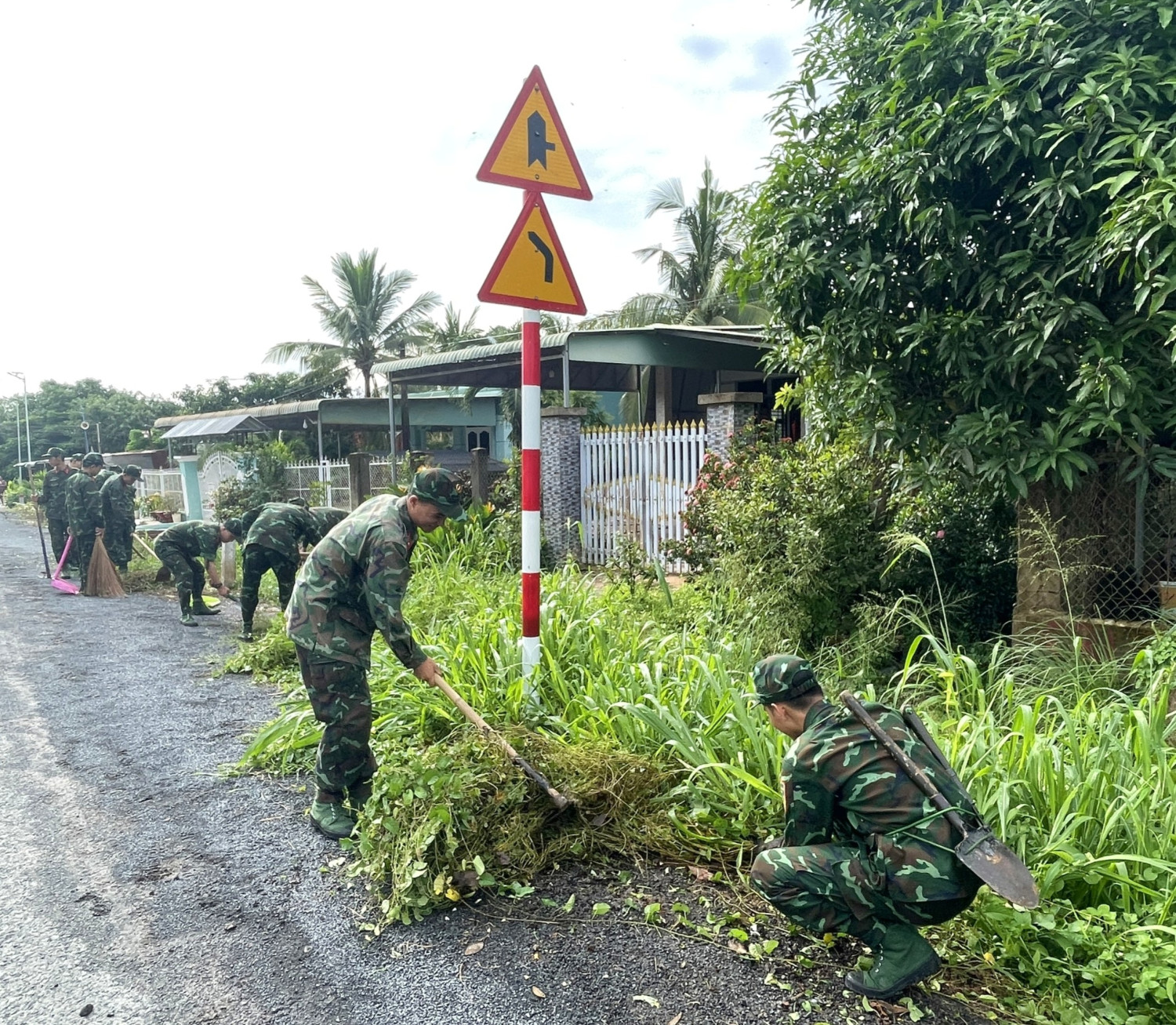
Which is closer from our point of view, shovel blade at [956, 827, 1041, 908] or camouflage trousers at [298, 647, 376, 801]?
shovel blade at [956, 827, 1041, 908]

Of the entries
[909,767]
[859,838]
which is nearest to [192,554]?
[859,838]

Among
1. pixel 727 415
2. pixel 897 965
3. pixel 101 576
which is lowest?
pixel 897 965

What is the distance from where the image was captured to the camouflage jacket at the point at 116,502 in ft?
33.3

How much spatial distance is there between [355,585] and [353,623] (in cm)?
16

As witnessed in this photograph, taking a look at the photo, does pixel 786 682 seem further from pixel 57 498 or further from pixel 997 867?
pixel 57 498

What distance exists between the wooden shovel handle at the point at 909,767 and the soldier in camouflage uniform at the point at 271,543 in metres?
5.67

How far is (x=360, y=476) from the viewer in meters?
12.8

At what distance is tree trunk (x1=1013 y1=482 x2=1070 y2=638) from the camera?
14.8ft

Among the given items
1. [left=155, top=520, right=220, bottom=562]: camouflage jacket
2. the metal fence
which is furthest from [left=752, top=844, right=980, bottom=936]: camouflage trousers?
[left=155, top=520, right=220, bottom=562]: camouflage jacket

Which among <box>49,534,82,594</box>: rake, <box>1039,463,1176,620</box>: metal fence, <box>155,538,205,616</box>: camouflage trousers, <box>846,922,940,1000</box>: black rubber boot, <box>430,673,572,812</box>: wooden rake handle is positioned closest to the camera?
<box>846,922,940,1000</box>: black rubber boot

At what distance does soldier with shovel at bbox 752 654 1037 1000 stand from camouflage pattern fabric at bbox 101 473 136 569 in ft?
33.2

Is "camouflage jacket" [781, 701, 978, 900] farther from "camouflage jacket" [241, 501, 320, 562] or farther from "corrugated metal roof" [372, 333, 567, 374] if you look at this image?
"corrugated metal roof" [372, 333, 567, 374]

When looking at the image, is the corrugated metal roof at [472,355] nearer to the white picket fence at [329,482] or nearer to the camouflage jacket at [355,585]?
the white picket fence at [329,482]

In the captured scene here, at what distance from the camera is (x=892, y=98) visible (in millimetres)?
4004
